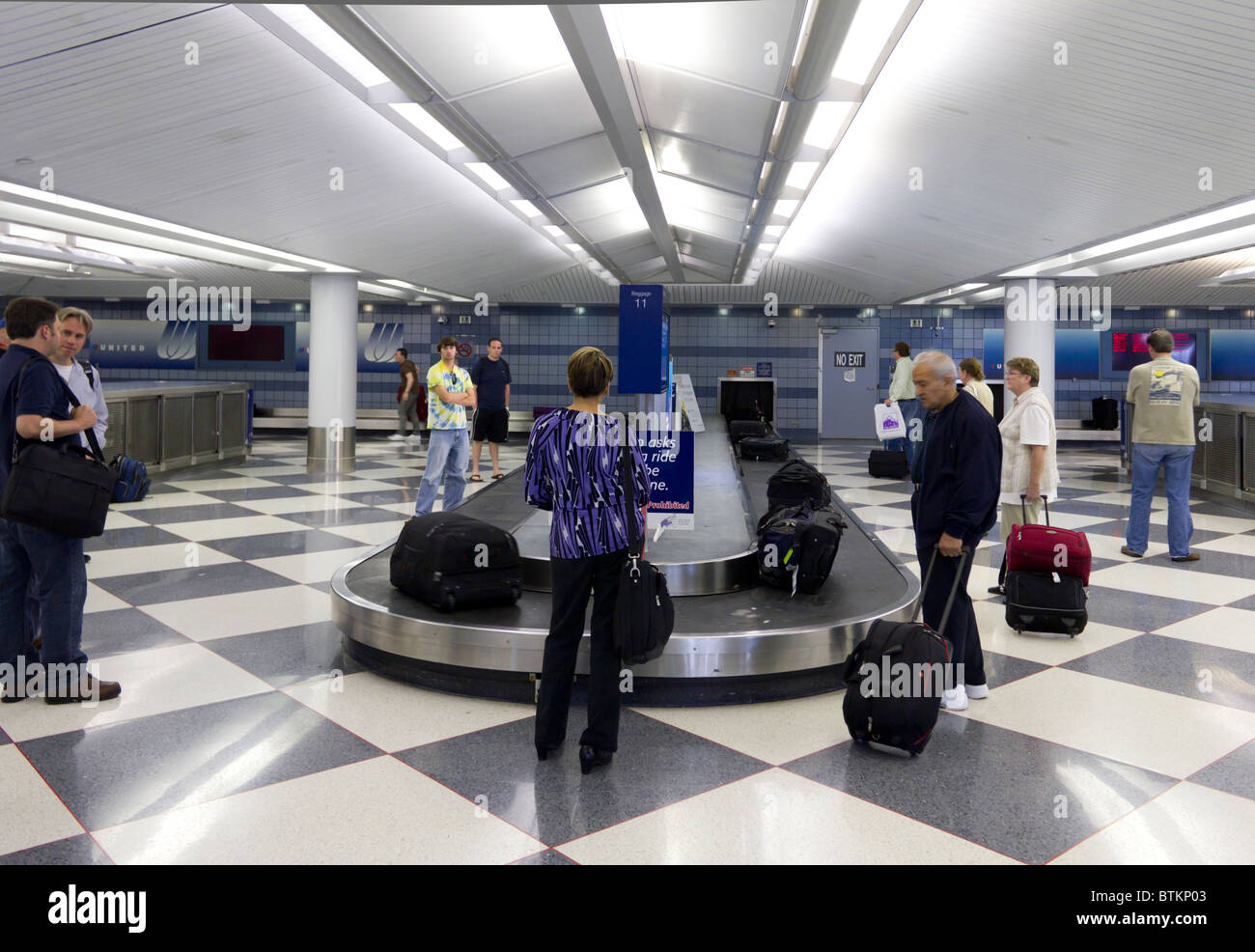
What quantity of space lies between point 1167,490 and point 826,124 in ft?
14.5

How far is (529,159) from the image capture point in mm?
9609

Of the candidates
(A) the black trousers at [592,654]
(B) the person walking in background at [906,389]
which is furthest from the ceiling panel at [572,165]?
(A) the black trousers at [592,654]

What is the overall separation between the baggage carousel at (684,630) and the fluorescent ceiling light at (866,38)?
344cm

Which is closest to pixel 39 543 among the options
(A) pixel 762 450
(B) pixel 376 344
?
(A) pixel 762 450

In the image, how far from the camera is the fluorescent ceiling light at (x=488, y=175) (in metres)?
10.0

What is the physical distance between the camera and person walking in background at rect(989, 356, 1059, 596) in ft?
19.5

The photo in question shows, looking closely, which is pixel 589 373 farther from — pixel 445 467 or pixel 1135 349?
pixel 1135 349

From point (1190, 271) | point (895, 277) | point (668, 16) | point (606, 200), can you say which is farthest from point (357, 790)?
point (1190, 271)

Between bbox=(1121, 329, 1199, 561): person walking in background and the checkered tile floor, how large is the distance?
1.88 meters

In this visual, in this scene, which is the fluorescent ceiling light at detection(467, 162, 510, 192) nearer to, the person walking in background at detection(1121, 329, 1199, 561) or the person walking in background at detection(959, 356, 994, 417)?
the person walking in background at detection(959, 356, 994, 417)

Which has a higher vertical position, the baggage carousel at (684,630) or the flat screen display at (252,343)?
the flat screen display at (252,343)

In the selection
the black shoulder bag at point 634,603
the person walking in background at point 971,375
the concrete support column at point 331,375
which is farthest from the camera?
the concrete support column at point 331,375

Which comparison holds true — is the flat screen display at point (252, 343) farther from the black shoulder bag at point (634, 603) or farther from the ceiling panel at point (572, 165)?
the black shoulder bag at point (634, 603)
